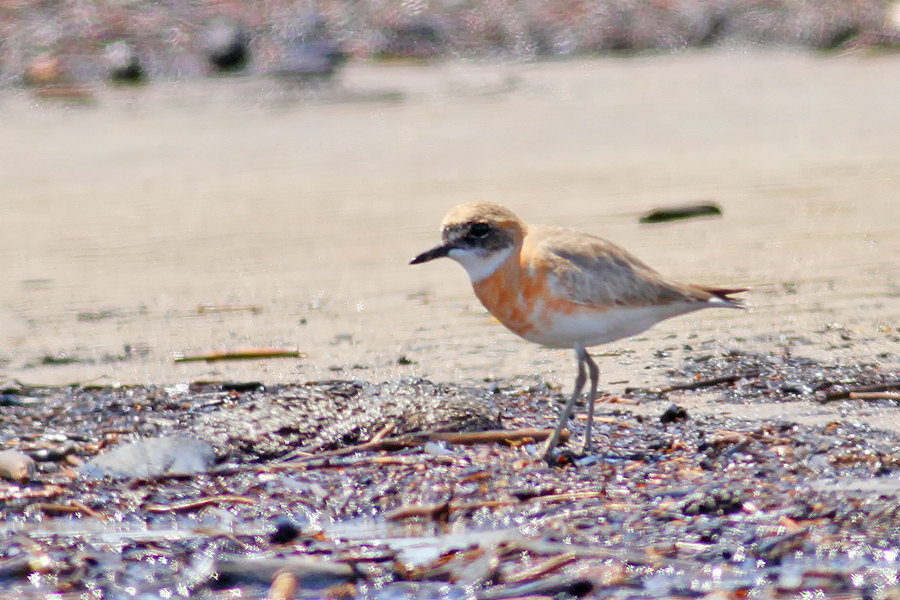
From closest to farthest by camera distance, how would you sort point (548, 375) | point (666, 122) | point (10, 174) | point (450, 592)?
point (450, 592)
point (548, 375)
point (10, 174)
point (666, 122)

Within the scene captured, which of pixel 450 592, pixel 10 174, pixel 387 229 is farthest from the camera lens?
pixel 10 174

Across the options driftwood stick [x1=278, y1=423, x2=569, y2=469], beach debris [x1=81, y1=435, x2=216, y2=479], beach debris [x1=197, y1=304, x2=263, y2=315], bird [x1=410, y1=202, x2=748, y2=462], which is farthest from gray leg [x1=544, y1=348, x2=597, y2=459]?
beach debris [x1=197, y1=304, x2=263, y2=315]

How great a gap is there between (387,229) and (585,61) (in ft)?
22.7

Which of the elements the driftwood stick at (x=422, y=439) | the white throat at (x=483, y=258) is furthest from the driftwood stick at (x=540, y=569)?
the white throat at (x=483, y=258)

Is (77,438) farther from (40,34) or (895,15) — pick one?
(895,15)

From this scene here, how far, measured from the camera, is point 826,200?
29.3ft

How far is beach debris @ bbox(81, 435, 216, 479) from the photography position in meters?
4.47

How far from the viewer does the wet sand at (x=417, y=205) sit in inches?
242

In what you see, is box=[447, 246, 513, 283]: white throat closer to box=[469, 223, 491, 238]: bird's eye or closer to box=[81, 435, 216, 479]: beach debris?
box=[469, 223, 491, 238]: bird's eye

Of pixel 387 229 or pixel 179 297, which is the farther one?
pixel 387 229

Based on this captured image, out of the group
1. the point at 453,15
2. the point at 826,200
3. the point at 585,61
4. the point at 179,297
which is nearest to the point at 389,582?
the point at 179,297

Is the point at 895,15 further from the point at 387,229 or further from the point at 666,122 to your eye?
the point at 387,229

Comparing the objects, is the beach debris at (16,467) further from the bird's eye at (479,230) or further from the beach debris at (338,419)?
the bird's eye at (479,230)

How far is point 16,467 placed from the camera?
4461 mm
